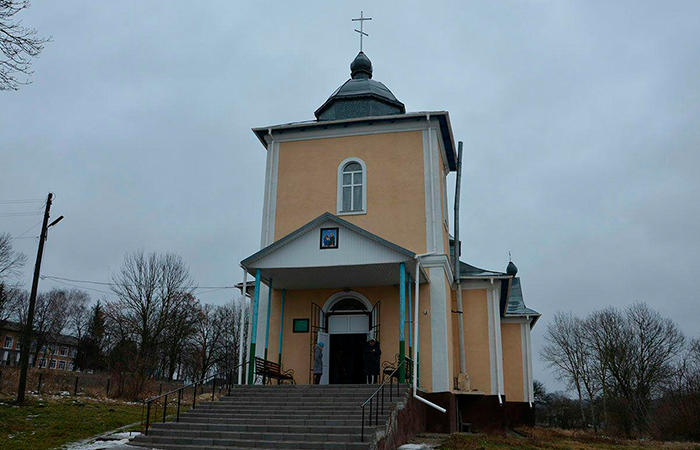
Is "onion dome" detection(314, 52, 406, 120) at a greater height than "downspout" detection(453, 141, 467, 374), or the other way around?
"onion dome" detection(314, 52, 406, 120)

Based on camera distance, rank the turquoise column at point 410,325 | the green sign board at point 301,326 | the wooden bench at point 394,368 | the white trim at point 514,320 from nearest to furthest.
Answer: the wooden bench at point 394,368
the turquoise column at point 410,325
the green sign board at point 301,326
the white trim at point 514,320

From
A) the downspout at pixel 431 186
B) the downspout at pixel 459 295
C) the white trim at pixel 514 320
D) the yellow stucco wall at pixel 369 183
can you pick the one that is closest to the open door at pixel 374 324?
the yellow stucco wall at pixel 369 183

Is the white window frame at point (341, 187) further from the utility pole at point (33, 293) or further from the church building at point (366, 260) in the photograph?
the utility pole at point (33, 293)

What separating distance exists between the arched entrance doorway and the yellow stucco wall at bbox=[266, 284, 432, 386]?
0.21 m

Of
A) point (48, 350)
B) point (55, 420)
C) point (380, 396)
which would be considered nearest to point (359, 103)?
point (380, 396)

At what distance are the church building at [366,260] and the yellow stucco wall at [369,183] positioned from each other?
3 cm

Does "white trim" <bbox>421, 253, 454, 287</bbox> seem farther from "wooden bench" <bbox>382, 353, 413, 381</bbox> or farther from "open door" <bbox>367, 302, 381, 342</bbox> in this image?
"wooden bench" <bbox>382, 353, 413, 381</bbox>

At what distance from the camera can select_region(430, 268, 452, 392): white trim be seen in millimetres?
15117

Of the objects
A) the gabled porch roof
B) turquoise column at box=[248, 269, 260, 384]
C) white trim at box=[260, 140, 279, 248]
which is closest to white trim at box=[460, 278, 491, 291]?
the gabled porch roof

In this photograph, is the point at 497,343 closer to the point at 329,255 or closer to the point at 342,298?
the point at 342,298

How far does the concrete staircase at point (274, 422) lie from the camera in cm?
1009

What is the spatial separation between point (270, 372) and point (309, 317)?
2.31m

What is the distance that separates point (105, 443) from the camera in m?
11.1

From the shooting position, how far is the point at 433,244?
54.3ft
